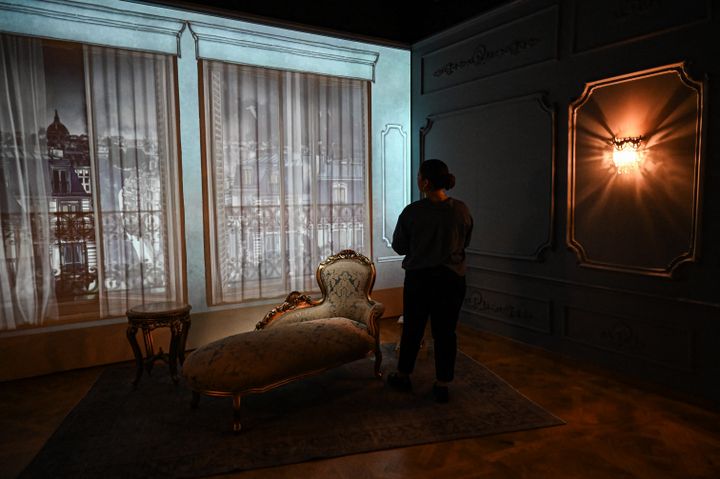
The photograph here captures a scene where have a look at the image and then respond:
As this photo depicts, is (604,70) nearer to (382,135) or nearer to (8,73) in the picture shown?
(382,135)

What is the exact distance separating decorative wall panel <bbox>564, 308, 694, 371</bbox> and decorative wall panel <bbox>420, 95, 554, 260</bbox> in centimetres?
49

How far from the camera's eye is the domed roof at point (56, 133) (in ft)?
9.09

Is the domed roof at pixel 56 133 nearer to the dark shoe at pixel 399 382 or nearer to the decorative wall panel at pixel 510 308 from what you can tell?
the dark shoe at pixel 399 382

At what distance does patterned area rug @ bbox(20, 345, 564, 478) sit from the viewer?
183cm

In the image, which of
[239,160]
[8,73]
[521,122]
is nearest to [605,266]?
[521,122]

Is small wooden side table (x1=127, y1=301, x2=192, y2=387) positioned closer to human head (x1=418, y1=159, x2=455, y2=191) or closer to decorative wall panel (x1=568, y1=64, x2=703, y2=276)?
human head (x1=418, y1=159, x2=455, y2=191)

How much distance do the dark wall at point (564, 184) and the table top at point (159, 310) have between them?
204 centimetres

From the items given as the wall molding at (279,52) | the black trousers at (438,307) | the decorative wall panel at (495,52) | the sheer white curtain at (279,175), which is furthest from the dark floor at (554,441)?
the wall molding at (279,52)

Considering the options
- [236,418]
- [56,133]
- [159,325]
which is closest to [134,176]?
[56,133]

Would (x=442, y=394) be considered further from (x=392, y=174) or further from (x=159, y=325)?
(x=392, y=174)

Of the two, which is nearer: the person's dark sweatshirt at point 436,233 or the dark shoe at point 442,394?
the person's dark sweatshirt at point 436,233

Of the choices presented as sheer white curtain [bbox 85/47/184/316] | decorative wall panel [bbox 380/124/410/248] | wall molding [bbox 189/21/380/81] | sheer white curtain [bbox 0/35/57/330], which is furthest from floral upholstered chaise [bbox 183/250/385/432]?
wall molding [bbox 189/21/380/81]

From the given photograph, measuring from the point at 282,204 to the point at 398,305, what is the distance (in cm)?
136

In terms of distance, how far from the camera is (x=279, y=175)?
138 inches
